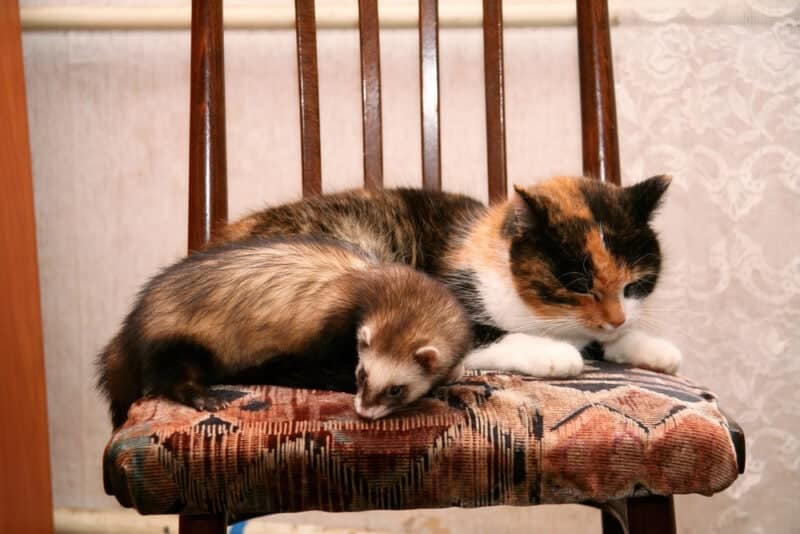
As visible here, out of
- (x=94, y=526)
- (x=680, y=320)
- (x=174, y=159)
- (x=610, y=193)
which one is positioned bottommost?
(x=94, y=526)

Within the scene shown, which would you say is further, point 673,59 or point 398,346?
point 673,59

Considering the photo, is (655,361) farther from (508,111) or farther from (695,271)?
(508,111)

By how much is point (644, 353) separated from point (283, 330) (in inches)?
16.0

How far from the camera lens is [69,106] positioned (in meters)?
1.47

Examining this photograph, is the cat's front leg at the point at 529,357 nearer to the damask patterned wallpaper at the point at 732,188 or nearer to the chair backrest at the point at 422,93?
the chair backrest at the point at 422,93

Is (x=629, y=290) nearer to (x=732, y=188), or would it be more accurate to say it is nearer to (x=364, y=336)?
(x=364, y=336)

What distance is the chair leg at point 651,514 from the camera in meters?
0.61

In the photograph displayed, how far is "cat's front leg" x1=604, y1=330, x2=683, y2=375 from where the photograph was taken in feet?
2.73

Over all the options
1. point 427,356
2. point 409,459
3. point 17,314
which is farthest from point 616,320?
point 17,314

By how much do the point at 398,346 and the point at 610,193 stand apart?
1.05ft

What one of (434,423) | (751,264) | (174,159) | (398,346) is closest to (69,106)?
(174,159)

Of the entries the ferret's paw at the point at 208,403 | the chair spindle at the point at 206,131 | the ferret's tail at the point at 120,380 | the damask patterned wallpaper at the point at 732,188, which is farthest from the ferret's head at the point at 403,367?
the damask patterned wallpaper at the point at 732,188

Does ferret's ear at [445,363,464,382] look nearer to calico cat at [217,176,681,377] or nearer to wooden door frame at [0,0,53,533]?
calico cat at [217,176,681,377]

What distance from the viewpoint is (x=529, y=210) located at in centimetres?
84
